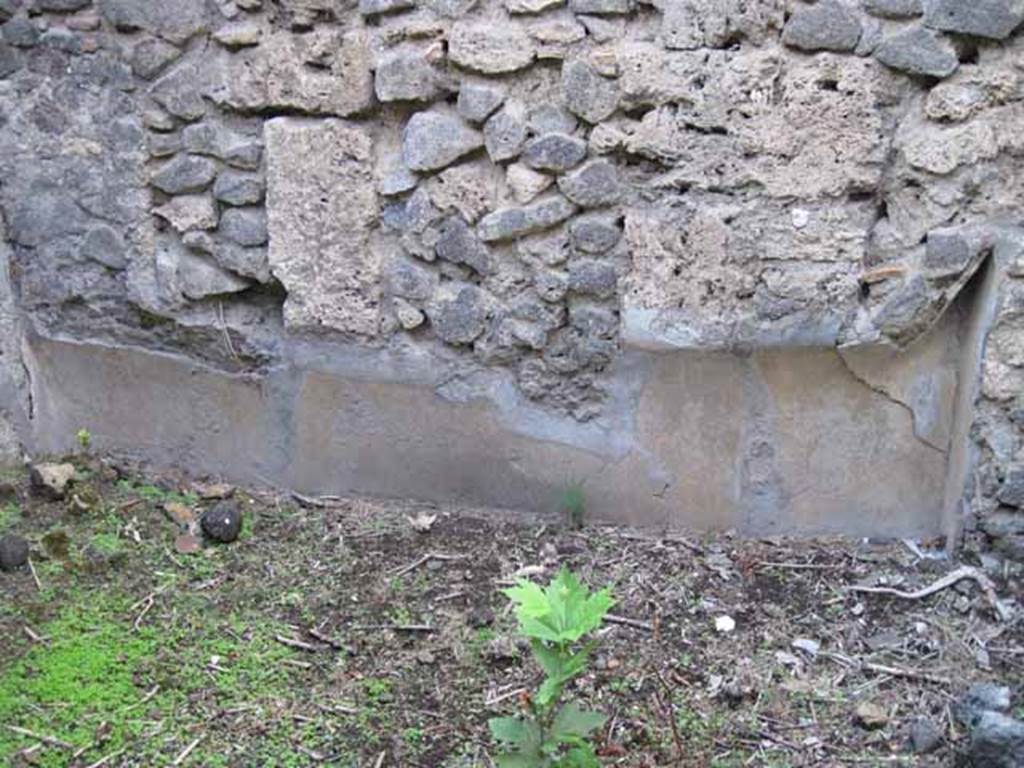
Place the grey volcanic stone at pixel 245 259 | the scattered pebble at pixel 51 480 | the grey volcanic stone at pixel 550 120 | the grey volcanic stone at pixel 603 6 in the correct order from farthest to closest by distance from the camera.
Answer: the scattered pebble at pixel 51 480 < the grey volcanic stone at pixel 245 259 < the grey volcanic stone at pixel 550 120 < the grey volcanic stone at pixel 603 6

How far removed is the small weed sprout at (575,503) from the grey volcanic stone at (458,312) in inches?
18.2

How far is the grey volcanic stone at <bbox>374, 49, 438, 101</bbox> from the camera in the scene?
2.90 meters

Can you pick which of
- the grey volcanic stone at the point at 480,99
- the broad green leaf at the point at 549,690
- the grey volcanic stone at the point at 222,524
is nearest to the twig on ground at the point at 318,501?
the grey volcanic stone at the point at 222,524

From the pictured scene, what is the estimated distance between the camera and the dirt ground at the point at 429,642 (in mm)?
2473

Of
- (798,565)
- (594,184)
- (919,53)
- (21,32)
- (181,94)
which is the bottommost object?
(798,565)

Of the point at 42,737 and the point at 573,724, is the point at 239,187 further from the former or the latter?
the point at 573,724

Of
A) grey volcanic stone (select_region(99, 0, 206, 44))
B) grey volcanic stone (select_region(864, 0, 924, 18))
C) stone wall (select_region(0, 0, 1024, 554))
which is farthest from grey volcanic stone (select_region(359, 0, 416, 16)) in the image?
grey volcanic stone (select_region(864, 0, 924, 18))

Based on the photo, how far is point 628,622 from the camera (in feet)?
9.10

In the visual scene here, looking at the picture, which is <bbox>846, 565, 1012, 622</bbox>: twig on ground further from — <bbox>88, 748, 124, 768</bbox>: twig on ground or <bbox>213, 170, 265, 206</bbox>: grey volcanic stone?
<bbox>213, 170, 265, 206</bbox>: grey volcanic stone

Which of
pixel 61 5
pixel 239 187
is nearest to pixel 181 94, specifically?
pixel 239 187

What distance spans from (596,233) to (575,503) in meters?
0.71

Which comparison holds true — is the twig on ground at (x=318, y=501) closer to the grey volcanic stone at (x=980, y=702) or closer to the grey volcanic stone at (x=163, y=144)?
the grey volcanic stone at (x=163, y=144)

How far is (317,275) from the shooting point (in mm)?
3123

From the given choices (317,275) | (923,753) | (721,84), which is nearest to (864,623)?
(923,753)
